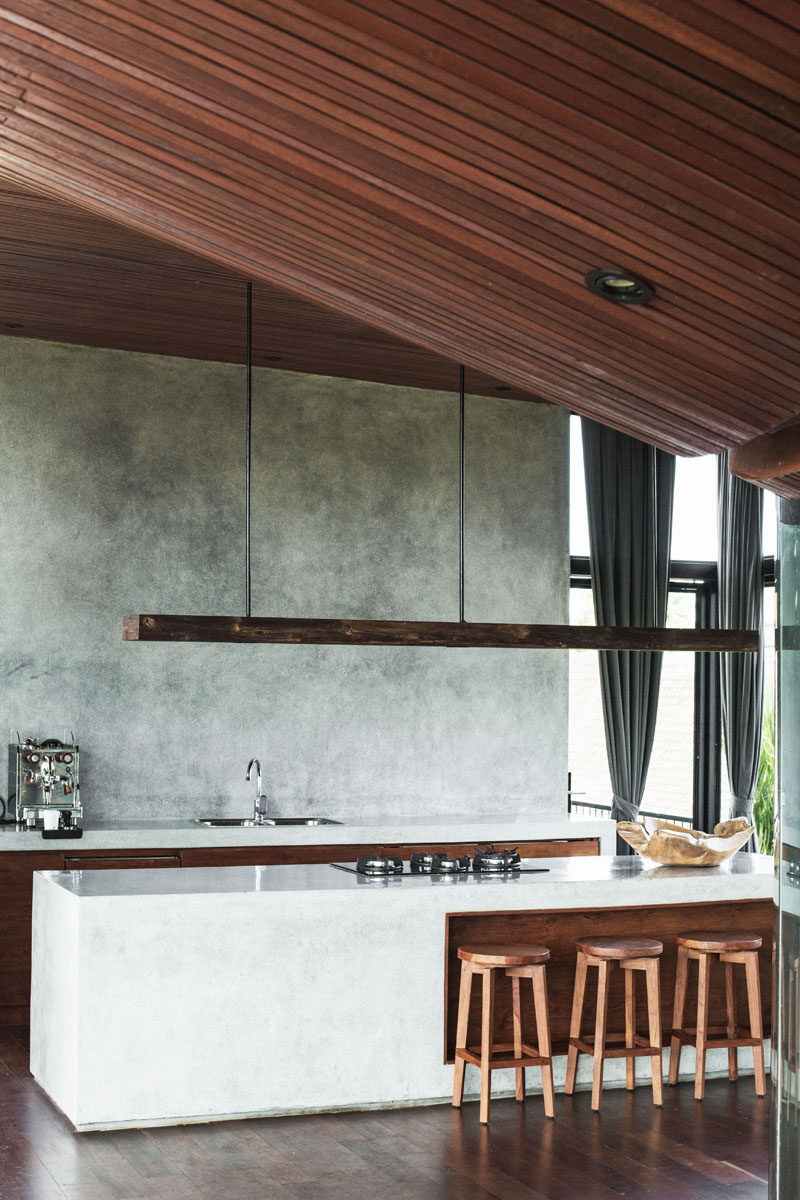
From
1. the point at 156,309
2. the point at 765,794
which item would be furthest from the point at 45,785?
the point at 765,794

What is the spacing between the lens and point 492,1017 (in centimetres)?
566

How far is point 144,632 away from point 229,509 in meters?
2.25

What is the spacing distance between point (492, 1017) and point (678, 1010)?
0.95 meters

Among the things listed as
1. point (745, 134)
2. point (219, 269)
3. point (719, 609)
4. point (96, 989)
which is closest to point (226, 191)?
point (745, 134)

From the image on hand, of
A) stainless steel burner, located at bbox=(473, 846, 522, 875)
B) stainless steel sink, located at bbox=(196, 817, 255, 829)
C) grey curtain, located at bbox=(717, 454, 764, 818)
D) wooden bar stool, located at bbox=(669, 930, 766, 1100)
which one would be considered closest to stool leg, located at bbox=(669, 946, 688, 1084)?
wooden bar stool, located at bbox=(669, 930, 766, 1100)

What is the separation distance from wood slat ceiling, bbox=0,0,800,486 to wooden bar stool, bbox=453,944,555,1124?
2.33 meters

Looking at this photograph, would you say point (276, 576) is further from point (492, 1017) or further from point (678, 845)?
point (492, 1017)

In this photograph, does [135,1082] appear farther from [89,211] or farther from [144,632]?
[89,211]

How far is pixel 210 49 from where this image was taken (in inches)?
112

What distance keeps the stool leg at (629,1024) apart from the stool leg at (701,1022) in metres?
0.28

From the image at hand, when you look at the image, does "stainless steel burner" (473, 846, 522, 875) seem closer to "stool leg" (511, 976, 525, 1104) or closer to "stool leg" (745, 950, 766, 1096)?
"stool leg" (511, 976, 525, 1104)

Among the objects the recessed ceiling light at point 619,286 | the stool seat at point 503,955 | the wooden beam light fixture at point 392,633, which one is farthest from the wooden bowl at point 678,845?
the recessed ceiling light at point 619,286

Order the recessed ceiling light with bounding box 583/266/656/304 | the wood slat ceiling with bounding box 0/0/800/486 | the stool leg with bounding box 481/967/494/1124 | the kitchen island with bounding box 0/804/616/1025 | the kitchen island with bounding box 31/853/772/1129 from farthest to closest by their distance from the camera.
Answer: the kitchen island with bounding box 0/804/616/1025 < the stool leg with bounding box 481/967/494/1124 < the kitchen island with bounding box 31/853/772/1129 < the recessed ceiling light with bounding box 583/266/656/304 < the wood slat ceiling with bounding box 0/0/800/486

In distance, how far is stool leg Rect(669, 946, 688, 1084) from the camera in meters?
6.01
